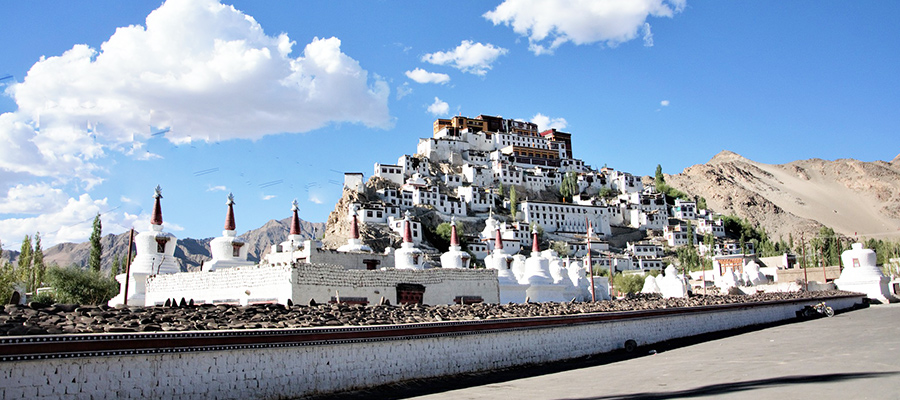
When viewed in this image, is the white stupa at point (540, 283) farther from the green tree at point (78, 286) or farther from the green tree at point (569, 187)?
the green tree at point (569, 187)

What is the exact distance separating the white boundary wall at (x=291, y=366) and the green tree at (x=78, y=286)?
2436cm

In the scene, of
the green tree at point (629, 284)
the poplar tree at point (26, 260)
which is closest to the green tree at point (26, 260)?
the poplar tree at point (26, 260)

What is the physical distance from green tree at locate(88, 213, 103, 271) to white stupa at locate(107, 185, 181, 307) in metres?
13.7

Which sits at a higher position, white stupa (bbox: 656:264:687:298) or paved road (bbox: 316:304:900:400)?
white stupa (bbox: 656:264:687:298)

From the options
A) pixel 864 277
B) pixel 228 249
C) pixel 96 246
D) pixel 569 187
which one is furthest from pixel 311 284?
pixel 569 187

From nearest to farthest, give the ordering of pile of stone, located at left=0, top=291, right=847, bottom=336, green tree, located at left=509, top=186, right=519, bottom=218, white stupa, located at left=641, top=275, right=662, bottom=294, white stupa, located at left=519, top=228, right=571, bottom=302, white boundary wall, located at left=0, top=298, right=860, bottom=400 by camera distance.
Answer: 1. white boundary wall, located at left=0, top=298, right=860, bottom=400
2. pile of stone, located at left=0, top=291, right=847, bottom=336
3. white stupa, located at left=519, top=228, right=571, bottom=302
4. white stupa, located at left=641, top=275, right=662, bottom=294
5. green tree, located at left=509, top=186, right=519, bottom=218

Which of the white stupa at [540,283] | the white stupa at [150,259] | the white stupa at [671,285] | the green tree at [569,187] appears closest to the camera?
the white stupa at [150,259]

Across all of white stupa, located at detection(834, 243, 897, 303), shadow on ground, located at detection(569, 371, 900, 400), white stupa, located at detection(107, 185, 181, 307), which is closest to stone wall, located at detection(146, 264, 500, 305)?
white stupa, located at detection(107, 185, 181, 307)

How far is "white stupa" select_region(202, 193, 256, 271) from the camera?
3432cm

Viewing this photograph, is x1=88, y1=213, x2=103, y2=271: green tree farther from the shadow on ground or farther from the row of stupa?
the shadow on ground

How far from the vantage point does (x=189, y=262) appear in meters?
180

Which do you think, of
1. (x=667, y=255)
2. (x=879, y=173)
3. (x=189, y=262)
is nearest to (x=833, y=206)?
(x=879, y=173)

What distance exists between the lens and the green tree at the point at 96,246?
45.6 metres

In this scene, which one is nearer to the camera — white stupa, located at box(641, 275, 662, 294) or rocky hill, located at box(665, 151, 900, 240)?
white stupa, located at box(641, 275, 662, 294)
